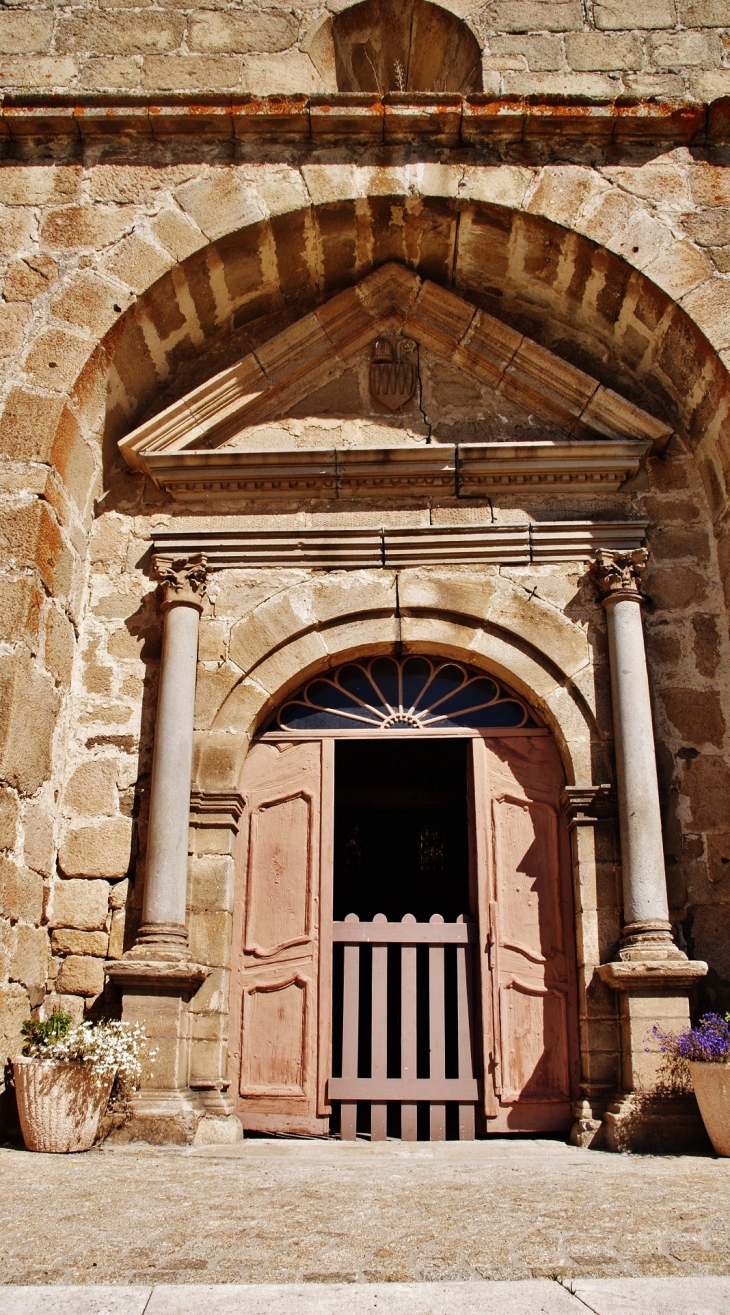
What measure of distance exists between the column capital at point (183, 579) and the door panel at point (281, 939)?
86 centimetres

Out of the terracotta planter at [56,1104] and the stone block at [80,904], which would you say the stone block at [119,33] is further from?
the terracotta planter at [56,1104]

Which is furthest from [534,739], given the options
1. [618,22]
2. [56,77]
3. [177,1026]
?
[56,77]

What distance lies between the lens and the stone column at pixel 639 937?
4574 millimetres

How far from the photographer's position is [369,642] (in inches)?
221

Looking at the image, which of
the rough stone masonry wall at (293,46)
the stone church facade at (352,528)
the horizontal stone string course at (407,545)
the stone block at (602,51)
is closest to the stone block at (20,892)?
the stone church facade at (352,528)

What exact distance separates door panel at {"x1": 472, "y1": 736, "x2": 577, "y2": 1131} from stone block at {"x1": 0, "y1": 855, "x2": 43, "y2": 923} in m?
2.07

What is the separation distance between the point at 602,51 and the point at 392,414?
2.40 meters

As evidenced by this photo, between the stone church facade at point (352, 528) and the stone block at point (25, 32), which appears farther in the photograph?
the stone block at point (25, 32)

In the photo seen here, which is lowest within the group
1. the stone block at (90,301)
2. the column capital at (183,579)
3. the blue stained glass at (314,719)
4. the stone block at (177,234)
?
the blue stained glass at (314,719)

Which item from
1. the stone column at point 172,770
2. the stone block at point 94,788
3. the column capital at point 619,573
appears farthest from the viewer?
the column capital at point 619,573

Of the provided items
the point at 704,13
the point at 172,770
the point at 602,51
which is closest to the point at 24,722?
the point at 172,770

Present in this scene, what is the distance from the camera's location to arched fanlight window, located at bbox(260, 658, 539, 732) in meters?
5.65

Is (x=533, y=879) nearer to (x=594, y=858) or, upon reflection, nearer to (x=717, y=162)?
(x=594, y=858)

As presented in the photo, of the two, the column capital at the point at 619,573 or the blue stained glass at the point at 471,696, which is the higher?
the column capital at the point at 619,573
